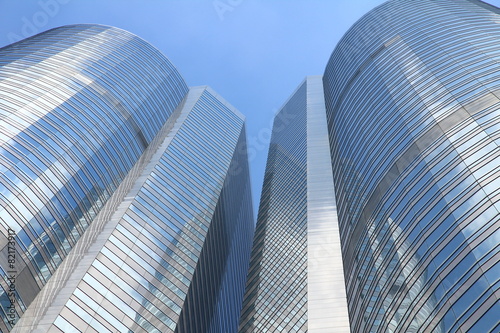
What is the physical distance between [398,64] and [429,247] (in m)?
36.2

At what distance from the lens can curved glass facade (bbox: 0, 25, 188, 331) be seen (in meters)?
46.2

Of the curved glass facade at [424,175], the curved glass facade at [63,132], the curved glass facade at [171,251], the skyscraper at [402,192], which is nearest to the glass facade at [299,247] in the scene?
the skyscraper at [402,192]

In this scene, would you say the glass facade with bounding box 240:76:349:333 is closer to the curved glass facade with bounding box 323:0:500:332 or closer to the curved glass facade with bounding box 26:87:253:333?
the curved glass facade with bounding box 26:87:253:333

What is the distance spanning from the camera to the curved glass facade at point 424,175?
3303cm

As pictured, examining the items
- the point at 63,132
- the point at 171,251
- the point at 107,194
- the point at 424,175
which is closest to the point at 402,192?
the point at 424,175

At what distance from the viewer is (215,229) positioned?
81.2 metres

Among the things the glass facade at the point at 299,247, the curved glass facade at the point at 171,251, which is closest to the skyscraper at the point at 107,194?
the curved glass facade at the point at 171,251

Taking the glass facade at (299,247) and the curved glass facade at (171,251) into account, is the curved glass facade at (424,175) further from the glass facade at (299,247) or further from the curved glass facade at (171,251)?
the curved glass facade at (171,251)

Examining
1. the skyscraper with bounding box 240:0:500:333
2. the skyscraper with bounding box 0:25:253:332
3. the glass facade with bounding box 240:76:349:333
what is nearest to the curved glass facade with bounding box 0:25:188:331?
the skyscraper with bounding box 0:25:253:332

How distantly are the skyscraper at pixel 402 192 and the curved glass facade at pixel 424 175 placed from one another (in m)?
0.13

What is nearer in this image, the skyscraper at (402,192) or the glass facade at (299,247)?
the skyscraper at (402,192)

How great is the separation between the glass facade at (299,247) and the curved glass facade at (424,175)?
1384 cm

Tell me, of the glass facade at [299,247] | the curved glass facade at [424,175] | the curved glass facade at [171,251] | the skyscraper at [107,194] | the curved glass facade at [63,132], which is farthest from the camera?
the glass facade at [299,247]

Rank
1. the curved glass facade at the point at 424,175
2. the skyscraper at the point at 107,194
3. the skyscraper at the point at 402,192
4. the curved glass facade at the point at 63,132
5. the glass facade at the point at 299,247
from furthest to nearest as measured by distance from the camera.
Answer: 1. the glass facade at the point at 299,247
2. the curved glass facade at the point at 63,132
3. the skyscraper at the point at 107,194
4. the skyscraper at the point at 402,192
5. the curved glass facade at the point at 424,175
